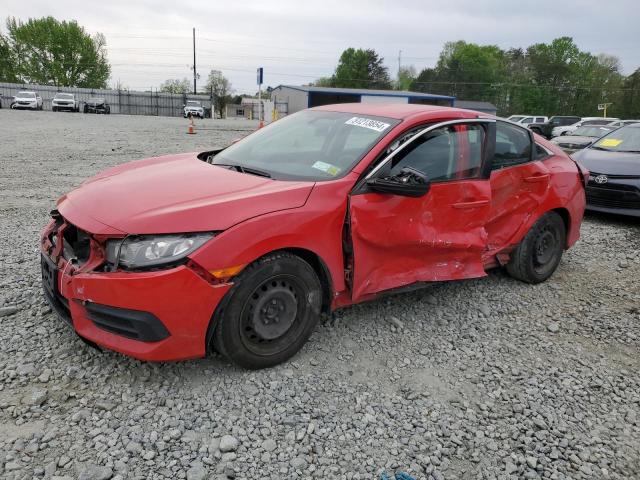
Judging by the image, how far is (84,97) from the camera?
48.2 m

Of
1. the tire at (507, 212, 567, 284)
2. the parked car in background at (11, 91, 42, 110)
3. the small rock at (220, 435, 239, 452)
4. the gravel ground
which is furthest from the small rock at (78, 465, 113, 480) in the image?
the parked car in background at (11, 91, 42, 110)

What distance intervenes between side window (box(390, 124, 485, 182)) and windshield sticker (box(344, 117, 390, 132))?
226 millimetres

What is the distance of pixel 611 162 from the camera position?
24.8ft

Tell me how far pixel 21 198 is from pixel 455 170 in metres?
6.22

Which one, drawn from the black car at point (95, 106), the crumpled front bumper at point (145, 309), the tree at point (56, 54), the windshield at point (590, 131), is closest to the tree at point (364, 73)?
the tree at point (56, 54)

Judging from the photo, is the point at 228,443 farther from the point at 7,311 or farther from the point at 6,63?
the point at 6,63

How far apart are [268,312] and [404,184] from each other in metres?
1.14

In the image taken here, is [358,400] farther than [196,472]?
Yes

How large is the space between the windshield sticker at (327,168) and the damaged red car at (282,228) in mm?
14

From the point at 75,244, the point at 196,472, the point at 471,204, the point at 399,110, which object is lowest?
the point at 196,472

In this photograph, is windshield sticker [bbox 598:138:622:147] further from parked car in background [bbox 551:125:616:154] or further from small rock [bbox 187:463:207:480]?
small rock [bbox 187:463:207:480]

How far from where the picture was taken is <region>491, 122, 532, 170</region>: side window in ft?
14.0

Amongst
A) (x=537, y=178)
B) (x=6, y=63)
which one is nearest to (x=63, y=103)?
(x=537, y=178)

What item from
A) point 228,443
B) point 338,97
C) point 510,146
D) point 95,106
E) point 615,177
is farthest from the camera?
point 338,97
